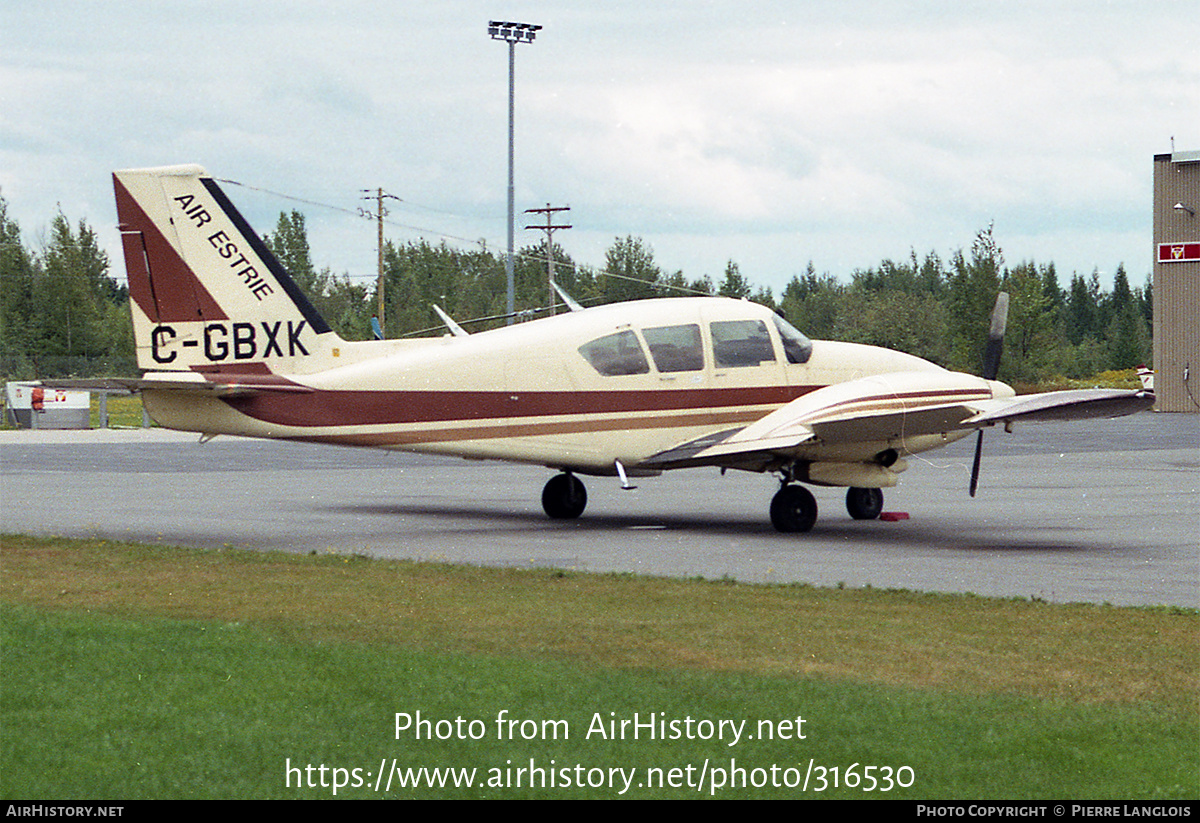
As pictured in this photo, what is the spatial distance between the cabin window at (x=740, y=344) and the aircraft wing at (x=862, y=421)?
2.73 ft

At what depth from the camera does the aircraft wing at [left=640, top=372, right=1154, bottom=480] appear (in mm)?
17422

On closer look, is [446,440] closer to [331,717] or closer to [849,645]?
[849,645]

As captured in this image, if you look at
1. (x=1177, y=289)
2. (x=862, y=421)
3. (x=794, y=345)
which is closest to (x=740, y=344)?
(x=794, y=345)

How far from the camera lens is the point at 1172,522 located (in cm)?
1916

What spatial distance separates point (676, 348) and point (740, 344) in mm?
887

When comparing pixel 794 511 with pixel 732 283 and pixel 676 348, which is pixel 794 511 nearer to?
pixel 676 348

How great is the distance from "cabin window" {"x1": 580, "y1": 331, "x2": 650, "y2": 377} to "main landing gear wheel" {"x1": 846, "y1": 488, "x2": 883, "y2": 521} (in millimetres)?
3604

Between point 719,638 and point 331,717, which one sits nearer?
point 331,717

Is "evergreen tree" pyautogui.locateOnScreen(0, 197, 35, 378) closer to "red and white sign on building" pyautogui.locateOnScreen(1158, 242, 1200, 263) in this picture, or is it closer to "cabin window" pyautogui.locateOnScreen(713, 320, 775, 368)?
"red and white sign on building" pyautogui.locateOnScreen(1158, 242, 1200, 263)

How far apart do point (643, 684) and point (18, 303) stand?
94118mm

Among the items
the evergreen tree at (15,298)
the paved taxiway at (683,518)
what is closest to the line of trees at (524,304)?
the evergreen tree at (15,298)

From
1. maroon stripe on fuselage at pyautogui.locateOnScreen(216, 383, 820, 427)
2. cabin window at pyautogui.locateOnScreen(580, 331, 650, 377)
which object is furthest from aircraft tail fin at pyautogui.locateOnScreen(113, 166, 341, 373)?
cabin window at pyautogui.locateOnScreen(580, 331, 650, 377)
